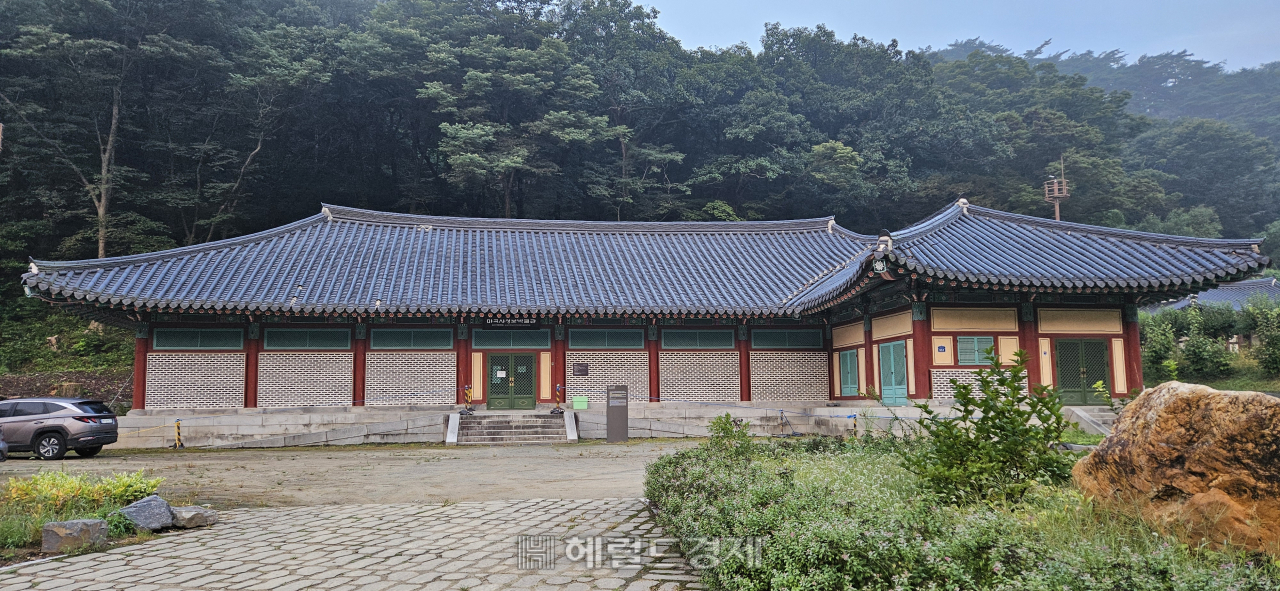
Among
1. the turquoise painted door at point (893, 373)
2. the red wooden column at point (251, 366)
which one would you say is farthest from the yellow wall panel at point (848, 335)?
the red wooden column at point (251, 366)

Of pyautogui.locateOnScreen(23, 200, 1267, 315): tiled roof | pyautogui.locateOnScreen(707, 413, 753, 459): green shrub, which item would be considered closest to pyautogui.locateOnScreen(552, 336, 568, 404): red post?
pyautogui.locateOnScreen(23, 200, 1267, 315): tiled roof

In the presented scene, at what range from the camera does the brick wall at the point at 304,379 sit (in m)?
22.3

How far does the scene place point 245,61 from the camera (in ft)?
122

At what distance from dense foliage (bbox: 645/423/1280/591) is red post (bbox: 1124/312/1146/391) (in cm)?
1626

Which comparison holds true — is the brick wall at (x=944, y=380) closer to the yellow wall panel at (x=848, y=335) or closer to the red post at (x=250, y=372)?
the yellow wall panel at (x=848, y=335)

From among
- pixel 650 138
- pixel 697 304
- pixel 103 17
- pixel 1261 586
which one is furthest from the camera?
pixel 650 138

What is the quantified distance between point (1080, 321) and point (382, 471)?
1711 centimetres

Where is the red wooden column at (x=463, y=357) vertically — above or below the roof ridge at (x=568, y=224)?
below

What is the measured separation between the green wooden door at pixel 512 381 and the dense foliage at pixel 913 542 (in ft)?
56.2

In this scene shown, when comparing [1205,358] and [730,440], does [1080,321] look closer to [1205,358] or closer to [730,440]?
[1205,358]

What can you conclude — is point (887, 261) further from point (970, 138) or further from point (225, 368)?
point (970, 138)

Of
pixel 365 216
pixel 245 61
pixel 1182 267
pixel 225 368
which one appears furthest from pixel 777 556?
pixel 245 61

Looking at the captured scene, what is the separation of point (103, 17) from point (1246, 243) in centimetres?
4211

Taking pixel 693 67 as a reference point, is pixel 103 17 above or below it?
below
